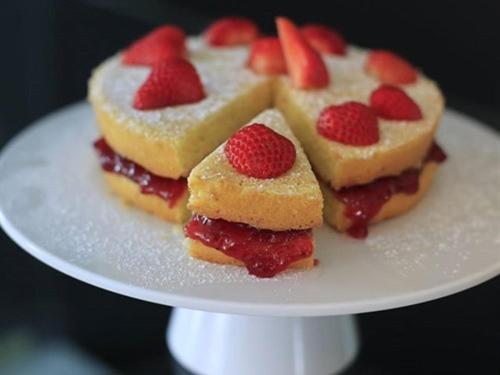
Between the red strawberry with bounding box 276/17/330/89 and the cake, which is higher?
the red strawberry with bounding box 276/17/330/89

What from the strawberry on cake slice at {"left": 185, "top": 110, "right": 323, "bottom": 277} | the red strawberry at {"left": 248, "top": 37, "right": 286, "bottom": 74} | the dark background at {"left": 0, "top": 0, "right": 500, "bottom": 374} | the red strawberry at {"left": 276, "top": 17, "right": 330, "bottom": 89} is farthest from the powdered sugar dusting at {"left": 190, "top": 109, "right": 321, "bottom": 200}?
the dark background at {"left": 0, "top": 0, "right": 500, "bottom": 374}

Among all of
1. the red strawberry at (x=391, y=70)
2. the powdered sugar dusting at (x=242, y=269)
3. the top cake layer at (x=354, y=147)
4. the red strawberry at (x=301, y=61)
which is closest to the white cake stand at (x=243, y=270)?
the powdered sugar dusting at (x=242, y=269)

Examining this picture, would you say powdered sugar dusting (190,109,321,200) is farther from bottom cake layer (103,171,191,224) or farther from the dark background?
the dark background

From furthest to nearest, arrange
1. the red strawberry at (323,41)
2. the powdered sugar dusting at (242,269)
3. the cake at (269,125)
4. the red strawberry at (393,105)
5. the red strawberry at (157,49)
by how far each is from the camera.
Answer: the red strawberry at (323,41) < the red strawberry at (157,49) < the red strawberry at (393,105) < the cake at (269,125) < the powdered sugar dusting at (242,269)

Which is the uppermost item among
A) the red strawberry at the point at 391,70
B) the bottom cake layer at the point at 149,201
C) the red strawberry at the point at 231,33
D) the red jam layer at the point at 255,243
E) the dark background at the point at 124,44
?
the red strawberry at the point at 391,70

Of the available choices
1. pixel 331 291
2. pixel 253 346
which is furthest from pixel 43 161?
pixel 331 291

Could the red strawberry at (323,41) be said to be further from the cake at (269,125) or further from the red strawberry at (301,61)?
the red strawberry at (301,61)
